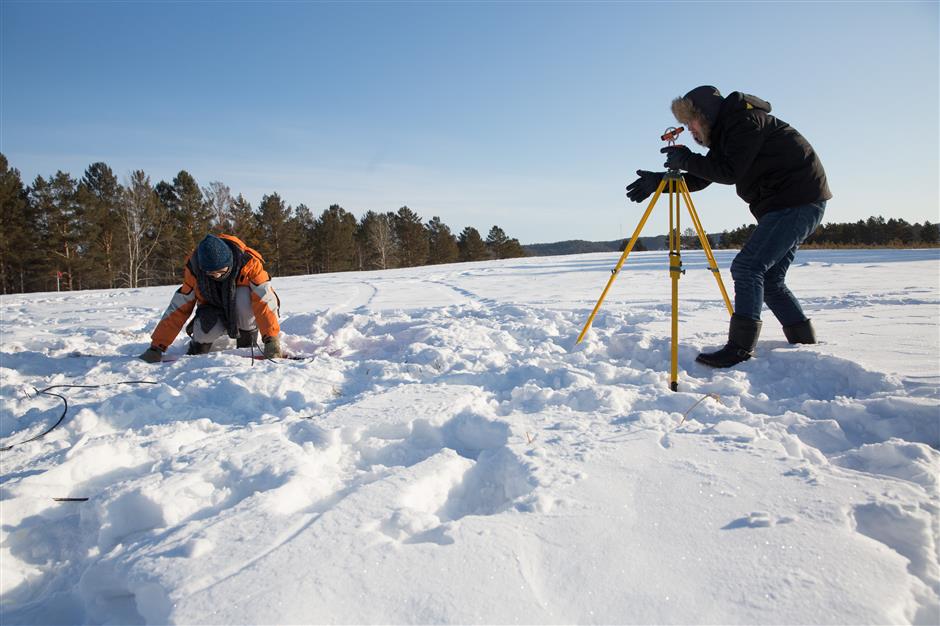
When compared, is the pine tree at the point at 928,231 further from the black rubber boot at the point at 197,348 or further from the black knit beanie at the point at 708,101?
the black rubber boot at the point at 197,348

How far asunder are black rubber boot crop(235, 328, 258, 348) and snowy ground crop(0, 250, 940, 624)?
0.56 metres

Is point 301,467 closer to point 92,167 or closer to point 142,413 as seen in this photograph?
point 142,413

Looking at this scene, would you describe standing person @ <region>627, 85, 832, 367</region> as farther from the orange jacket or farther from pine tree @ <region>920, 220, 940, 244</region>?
pine tree @ <region>920, 220, 940, 244</region>

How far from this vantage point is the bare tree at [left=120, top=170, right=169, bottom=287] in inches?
964

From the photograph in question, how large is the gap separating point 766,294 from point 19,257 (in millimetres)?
32200

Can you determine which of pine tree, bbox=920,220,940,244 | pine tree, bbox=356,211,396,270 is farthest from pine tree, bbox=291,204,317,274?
pine tree, bbox=920,220,940,244

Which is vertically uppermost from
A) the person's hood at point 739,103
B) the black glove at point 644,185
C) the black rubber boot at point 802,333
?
the person's hood at point 739,103

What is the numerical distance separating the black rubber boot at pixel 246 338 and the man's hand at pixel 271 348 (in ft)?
1.25

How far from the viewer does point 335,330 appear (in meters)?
5.04

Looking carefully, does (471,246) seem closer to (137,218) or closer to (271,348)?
(137,218)

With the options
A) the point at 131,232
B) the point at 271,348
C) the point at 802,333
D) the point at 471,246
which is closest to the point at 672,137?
the point at 802,333

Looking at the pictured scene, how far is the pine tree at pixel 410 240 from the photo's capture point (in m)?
41.1

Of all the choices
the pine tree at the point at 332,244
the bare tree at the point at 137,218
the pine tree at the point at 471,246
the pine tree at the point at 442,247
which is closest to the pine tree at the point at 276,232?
the pine tree at the point at 332,244

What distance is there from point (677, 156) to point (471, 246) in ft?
145
